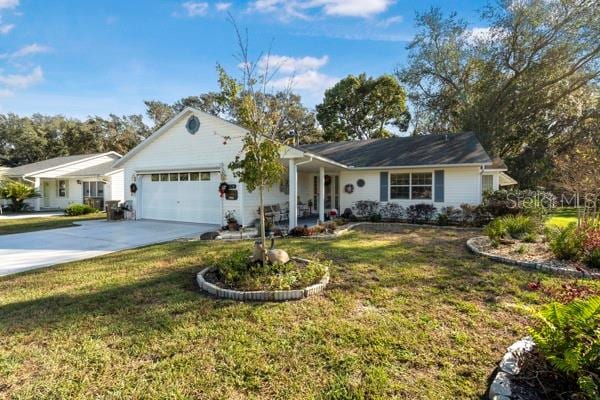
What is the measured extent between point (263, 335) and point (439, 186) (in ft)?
39.9

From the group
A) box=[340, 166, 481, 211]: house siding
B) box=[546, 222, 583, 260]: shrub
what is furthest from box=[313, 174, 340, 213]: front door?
box=[546, 222, 583, 260]: shrub

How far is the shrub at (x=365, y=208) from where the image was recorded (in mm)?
14727

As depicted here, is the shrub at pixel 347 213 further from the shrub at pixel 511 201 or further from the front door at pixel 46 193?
the front door at pixel 46 193

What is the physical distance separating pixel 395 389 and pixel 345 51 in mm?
16283

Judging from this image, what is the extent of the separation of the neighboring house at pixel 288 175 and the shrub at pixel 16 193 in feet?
35.3

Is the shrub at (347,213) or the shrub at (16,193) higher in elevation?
the shrub at (16,193)

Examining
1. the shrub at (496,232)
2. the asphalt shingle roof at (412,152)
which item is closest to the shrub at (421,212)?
the asphalt shingle roof at (412,152)

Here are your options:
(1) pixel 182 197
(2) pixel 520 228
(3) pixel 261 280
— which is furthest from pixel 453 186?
(1) pixel 182 197

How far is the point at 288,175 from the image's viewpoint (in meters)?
14.4

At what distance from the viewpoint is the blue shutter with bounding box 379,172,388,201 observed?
48.3ft

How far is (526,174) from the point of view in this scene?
24.6 meters

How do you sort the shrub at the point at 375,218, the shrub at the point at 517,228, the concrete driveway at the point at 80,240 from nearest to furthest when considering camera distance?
the concrete driveway at the point at 80,240 → the shrub at the point at 517,228 → the shrub at the point at 375,218

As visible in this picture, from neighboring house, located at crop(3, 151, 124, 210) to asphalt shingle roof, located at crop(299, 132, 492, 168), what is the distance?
49.5ft

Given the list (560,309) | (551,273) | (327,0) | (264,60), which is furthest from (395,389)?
(327,0)
